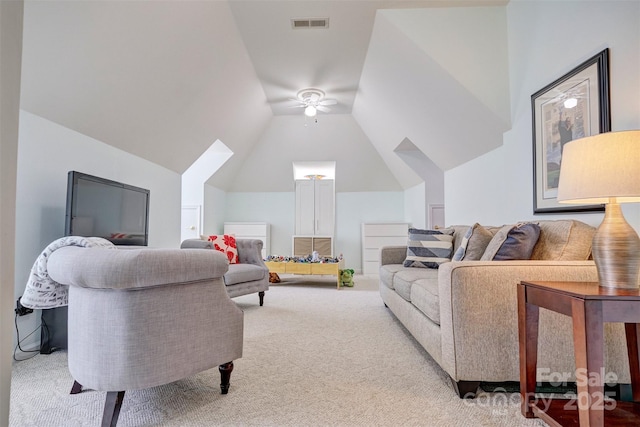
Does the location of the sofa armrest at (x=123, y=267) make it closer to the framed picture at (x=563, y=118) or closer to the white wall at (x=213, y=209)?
the framed picture at (x=563, y=118)

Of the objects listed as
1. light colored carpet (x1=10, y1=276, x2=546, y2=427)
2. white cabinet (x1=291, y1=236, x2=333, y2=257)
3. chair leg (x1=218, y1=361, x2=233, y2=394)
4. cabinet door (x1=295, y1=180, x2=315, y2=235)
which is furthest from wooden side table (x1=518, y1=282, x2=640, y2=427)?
cabinet door (x1=295, y1=180, x2=315, y2=235)

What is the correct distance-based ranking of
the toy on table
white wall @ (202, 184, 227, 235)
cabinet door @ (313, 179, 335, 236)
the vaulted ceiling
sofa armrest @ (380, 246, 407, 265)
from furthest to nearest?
cabinet door @ (313, 179, 335, 236) → white wall @ (202, 184, 227, 235) → the toy on table → sofa armrest @ (380, 246, 407, 265) → the vaulted ceiling

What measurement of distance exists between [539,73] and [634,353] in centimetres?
202

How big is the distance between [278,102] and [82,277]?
4.23m

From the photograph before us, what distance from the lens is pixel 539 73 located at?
240 centimetres

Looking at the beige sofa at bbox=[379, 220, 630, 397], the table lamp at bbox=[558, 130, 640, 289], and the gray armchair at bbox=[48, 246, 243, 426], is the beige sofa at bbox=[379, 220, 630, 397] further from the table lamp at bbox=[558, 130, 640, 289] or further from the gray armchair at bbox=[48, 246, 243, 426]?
the gray armchair at bbox=[48, 246, 243, 426]

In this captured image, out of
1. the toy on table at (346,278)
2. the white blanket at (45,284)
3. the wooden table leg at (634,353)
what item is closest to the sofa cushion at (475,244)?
the wooden table leg at (634,353)

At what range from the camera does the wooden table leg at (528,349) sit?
4.56ft

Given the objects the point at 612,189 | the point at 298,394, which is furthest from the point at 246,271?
the point at 612,189

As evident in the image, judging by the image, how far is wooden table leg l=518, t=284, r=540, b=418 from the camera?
4.56 feet

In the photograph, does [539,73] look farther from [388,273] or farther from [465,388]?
[465,388]

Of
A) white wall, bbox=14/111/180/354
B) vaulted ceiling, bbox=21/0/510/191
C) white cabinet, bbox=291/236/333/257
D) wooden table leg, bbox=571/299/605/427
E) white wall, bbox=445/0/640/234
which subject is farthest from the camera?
white cabinet, bbox=291/236/333/257

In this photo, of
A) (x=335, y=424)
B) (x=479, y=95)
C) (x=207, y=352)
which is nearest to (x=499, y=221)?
(x=479, y=95)

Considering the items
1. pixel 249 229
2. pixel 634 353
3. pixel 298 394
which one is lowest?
pixel 298 394
